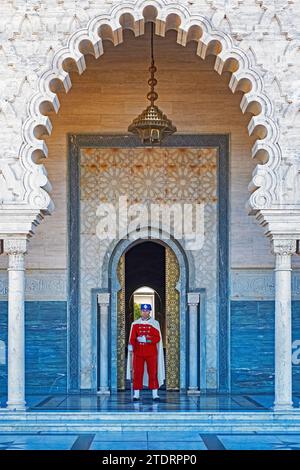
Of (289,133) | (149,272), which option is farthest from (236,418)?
(149,272)

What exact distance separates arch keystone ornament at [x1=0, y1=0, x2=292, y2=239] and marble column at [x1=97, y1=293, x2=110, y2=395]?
75.1 inches

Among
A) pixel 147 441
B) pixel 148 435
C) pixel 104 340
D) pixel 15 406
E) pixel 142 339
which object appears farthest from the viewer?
pixel 104 340

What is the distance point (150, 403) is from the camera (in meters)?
8.48

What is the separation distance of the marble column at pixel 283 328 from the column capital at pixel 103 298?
234 centimetres

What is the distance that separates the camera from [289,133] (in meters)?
7.55

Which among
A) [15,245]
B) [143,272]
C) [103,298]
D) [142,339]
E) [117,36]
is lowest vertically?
[142,339]

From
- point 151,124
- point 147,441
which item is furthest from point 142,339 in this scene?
point 147,441

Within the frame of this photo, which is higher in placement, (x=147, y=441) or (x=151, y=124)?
(x=151, y=124)

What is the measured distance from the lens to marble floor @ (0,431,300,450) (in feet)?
20.3

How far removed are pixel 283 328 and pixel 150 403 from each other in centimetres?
167

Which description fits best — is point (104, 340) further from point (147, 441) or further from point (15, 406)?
point (147, 441)

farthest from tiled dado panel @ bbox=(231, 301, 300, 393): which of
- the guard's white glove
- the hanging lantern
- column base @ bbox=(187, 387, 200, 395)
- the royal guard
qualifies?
the hanging lantern

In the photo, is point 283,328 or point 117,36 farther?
point 117,36

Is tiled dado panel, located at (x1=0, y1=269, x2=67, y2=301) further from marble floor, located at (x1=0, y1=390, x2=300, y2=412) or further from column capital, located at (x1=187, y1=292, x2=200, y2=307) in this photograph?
column capital, located at (x1=187, y1=292, x2=200, y2=307)
